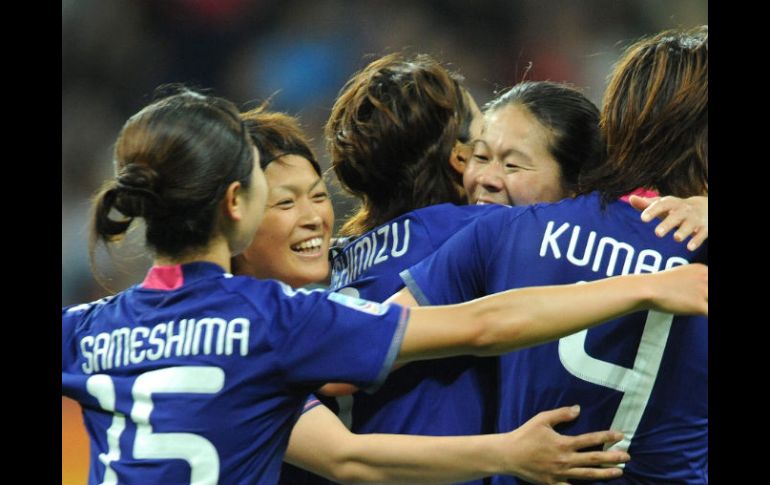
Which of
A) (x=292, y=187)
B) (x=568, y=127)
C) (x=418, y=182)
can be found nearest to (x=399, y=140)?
(x=418, y=182)

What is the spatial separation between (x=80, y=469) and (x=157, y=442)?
378cm

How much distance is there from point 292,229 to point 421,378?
706mm

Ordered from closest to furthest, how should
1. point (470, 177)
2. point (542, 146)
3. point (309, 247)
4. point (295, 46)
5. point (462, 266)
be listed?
point (462, 266), point (542, 146), point (470, 177), point (309, 247), point (295, 46)

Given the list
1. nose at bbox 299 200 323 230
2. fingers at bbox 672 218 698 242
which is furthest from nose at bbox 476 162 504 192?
fingers at bbox 672 218 698 242

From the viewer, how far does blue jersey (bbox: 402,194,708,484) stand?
2412 mm

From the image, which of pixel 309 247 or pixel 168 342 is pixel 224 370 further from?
Result: pixel 309 247

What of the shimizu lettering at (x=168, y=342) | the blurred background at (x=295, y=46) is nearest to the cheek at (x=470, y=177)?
the shimizu lettering at (x=168, y=342)

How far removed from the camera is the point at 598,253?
2.44 metres

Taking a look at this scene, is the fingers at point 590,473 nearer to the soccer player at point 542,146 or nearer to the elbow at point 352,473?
the elbow at point 352,473

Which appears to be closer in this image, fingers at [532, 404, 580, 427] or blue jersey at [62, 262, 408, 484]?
blue jersey at [62, 262, 408, 484]

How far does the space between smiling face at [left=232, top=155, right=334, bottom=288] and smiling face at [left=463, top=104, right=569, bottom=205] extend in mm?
514

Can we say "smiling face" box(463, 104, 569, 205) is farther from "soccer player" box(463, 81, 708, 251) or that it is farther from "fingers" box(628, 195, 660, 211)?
"fingers" box(628, 195, 660, 211)

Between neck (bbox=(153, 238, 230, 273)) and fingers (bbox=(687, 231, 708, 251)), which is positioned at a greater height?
neck (bbox=(153, 238, 230, 273))

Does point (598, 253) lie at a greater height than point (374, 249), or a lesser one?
lesser
